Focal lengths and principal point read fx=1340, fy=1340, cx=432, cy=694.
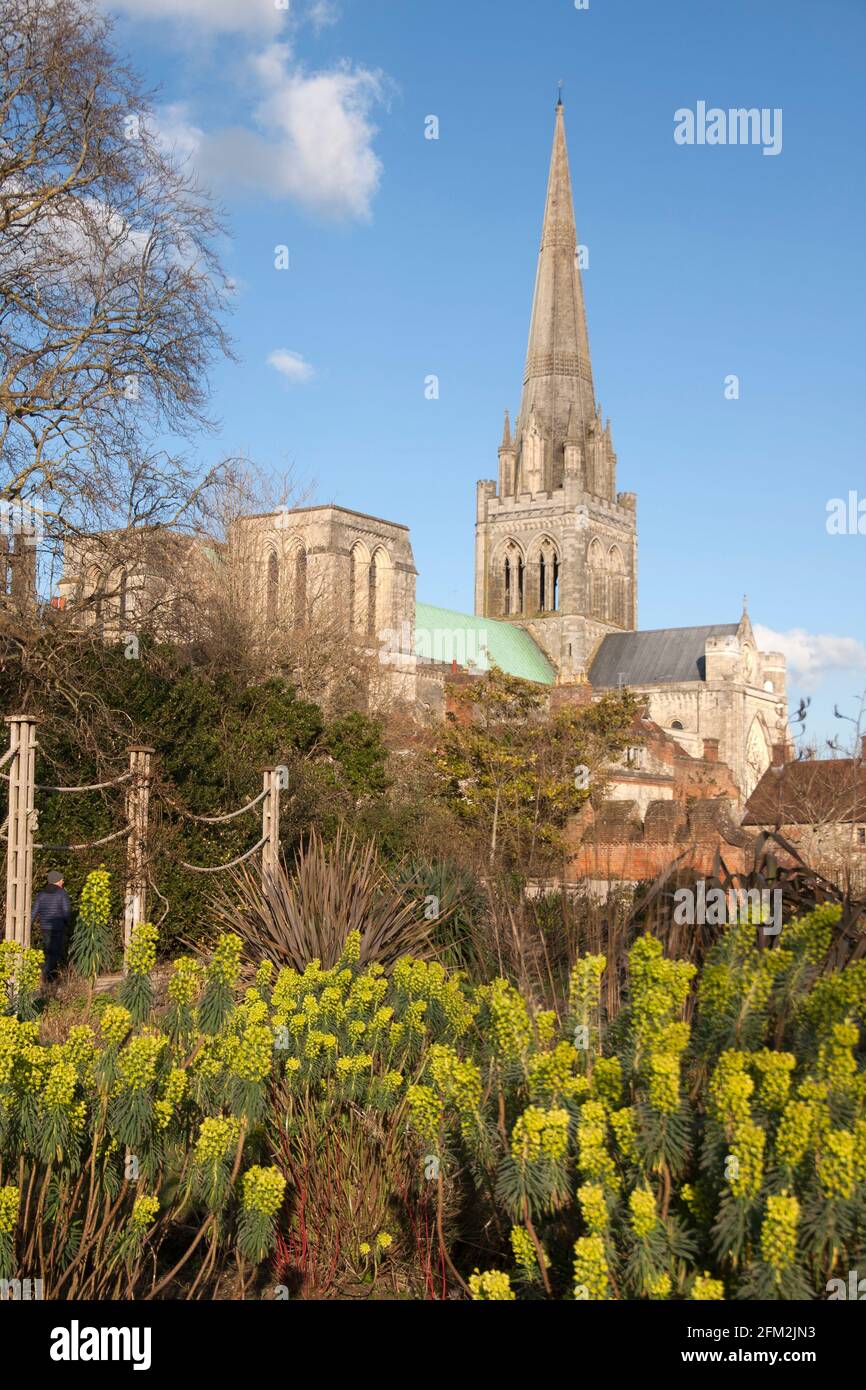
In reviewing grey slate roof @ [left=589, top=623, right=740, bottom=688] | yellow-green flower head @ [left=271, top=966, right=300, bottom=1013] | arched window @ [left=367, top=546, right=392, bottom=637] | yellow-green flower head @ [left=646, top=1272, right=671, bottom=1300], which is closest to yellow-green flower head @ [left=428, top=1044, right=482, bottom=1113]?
yellow-green flower head @ [left=646, top=1272, right=671, bottom=1300]

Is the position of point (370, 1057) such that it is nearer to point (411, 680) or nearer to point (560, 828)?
point (560, 828)

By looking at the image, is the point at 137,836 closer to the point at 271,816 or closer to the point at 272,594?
the point at 271,816

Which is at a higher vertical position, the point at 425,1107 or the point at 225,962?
the point at 225,962

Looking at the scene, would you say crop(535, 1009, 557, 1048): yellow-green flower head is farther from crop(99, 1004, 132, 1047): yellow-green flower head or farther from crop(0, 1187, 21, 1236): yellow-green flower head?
crop(0, 1187, 21, 1236): yellow-green flower head

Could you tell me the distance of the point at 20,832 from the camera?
32.7 feet

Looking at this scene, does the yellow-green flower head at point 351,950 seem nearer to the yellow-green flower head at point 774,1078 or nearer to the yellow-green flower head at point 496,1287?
the yellow-green flower head at point 496,1287

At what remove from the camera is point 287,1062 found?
16.6 ft

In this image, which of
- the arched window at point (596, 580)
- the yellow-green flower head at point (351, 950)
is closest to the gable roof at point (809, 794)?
the yellow-green flower head at point (351, 950)

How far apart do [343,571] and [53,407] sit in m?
49.0

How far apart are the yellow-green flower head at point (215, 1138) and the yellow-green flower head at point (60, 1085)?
0.41 meters

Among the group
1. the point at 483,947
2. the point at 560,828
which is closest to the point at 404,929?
the point at 483,947

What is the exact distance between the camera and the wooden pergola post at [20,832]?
9.79 metres

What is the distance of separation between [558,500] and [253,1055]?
9803 centimetres

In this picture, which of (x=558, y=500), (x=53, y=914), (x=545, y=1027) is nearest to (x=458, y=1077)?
(x=545, y=1027)
